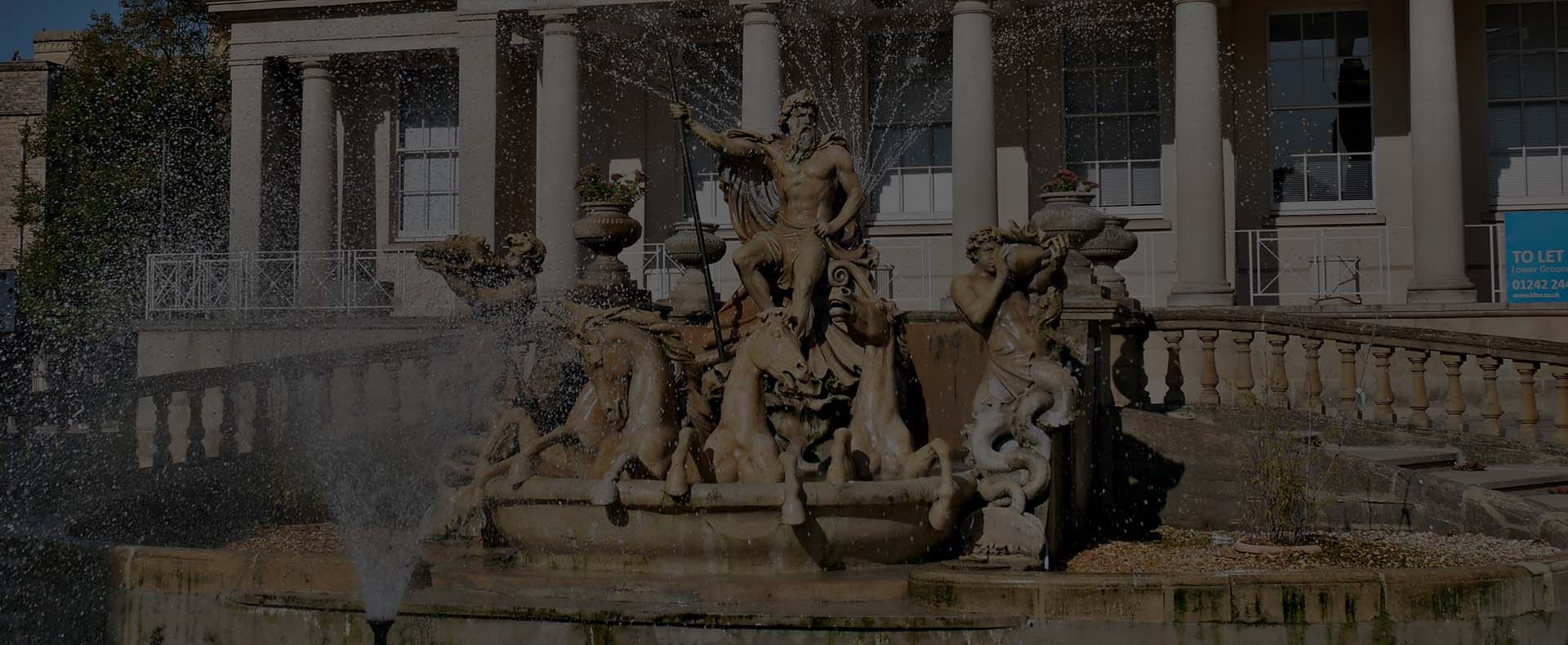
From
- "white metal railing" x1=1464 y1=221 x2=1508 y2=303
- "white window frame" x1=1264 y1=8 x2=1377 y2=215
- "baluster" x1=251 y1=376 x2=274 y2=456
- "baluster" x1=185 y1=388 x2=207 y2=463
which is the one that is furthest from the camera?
"white window frame" x1=1264 y1=8 x2=1377 y2=215

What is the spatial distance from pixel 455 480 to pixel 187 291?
55.5 ft

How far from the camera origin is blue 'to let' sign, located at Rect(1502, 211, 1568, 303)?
18.5m

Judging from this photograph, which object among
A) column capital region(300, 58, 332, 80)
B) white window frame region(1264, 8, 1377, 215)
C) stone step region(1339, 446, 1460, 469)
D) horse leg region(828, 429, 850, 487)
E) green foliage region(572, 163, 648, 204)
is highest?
column capital region(300, 58, 332, 80)

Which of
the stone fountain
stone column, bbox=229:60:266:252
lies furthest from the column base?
stone column, bbox=229:60:266:252

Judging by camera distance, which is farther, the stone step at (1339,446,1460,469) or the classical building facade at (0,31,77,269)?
the classical building facade at (0,31,77,269)

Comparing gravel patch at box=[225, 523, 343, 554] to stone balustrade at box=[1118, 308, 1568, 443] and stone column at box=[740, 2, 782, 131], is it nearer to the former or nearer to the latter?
stone balustrade at box=[1118, 308, 1568, 443]

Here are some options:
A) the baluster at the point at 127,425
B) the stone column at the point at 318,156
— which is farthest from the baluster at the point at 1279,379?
the stone column at the point at 318,156

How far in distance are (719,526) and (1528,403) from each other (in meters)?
7.80

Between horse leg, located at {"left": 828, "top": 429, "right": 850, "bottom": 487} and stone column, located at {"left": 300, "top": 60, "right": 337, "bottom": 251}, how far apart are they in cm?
1852

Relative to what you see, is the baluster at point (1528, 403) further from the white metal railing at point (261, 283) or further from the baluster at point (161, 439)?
the white metal railing at point (261, 283)

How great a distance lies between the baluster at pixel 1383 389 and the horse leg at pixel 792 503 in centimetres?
718

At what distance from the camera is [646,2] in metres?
22.5

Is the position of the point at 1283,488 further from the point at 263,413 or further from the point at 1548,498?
the point at 263,413

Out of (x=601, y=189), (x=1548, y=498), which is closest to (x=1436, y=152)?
(x=1548, y=498)
